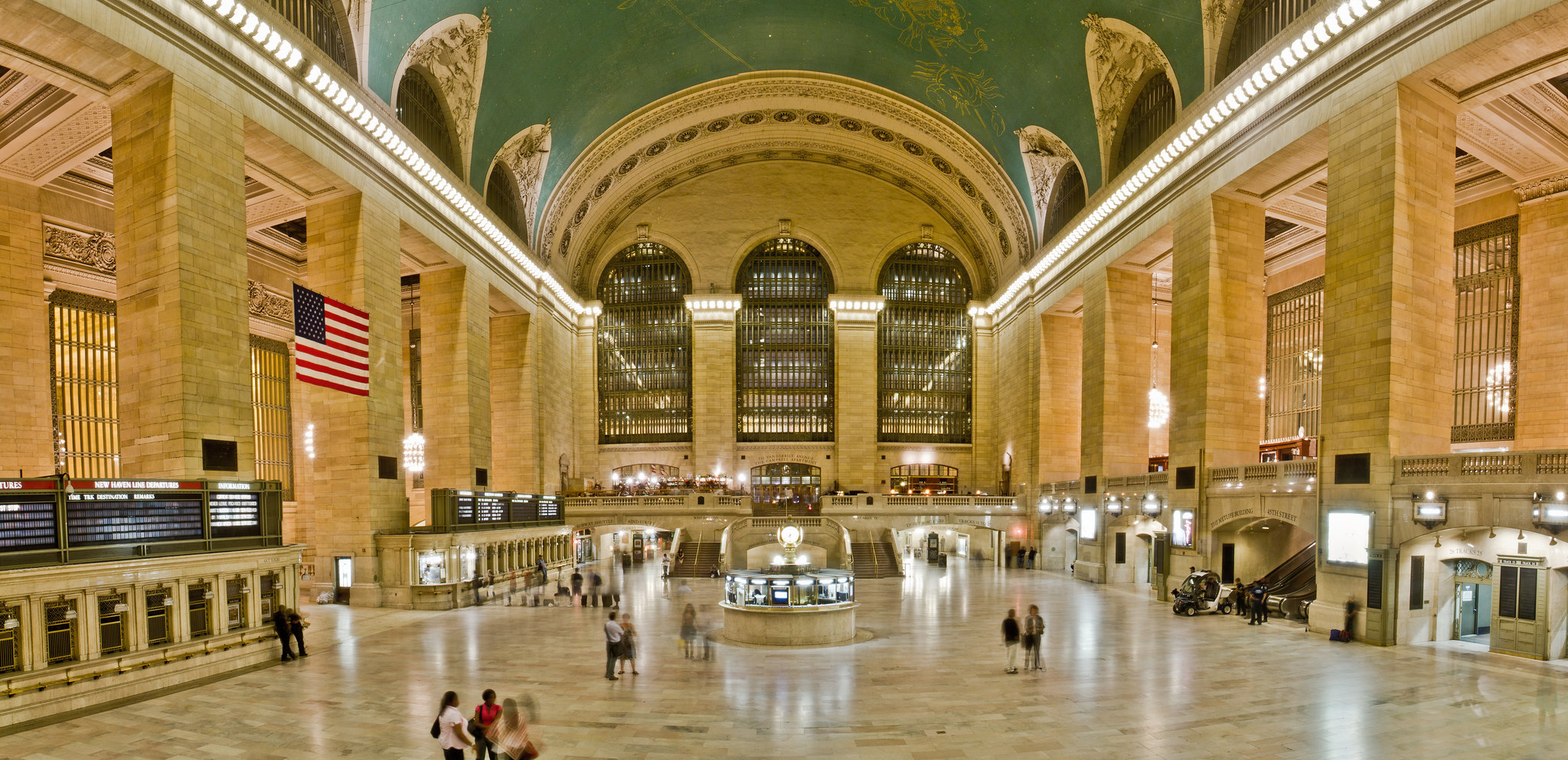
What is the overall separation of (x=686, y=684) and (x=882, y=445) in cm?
3161

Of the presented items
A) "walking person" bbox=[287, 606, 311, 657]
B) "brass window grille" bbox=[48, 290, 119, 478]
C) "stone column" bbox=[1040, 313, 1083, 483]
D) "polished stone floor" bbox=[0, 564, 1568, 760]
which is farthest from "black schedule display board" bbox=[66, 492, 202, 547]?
"stone column" bbox=[1040, 313, 1083, 483]

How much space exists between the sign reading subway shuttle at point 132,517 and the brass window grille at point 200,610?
0.61m

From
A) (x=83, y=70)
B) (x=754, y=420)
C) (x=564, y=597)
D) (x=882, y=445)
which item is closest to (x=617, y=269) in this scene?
(x=754, y=420)

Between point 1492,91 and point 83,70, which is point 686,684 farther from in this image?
point 1492,91

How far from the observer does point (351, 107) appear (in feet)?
63.9

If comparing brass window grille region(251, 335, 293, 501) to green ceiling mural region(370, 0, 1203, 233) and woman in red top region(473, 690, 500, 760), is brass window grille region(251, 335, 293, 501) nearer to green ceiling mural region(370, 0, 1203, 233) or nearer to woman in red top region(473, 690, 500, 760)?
green ceiling mural region(370, 0, 1203, 233)

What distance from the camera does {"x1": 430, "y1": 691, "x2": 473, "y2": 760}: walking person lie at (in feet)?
23.7

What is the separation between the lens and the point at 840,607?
15.5 metres

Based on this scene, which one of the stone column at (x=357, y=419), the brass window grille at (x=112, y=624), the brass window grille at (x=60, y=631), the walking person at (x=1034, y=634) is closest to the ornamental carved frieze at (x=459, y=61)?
the stone column at (x=357, y=419)

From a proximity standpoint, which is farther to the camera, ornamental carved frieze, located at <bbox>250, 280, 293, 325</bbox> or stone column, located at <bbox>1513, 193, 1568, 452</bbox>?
ornamental carved frieze, located at <bbox>250, 280, 293, 325</bbox>

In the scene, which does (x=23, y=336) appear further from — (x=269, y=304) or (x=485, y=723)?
(x=485, y=723)

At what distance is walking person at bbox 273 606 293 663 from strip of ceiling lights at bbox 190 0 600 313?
10.9 m

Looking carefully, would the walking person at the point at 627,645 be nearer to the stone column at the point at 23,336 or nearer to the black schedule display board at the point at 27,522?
the black schedule display board at the point at 27,522

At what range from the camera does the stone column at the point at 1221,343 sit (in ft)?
69.1
